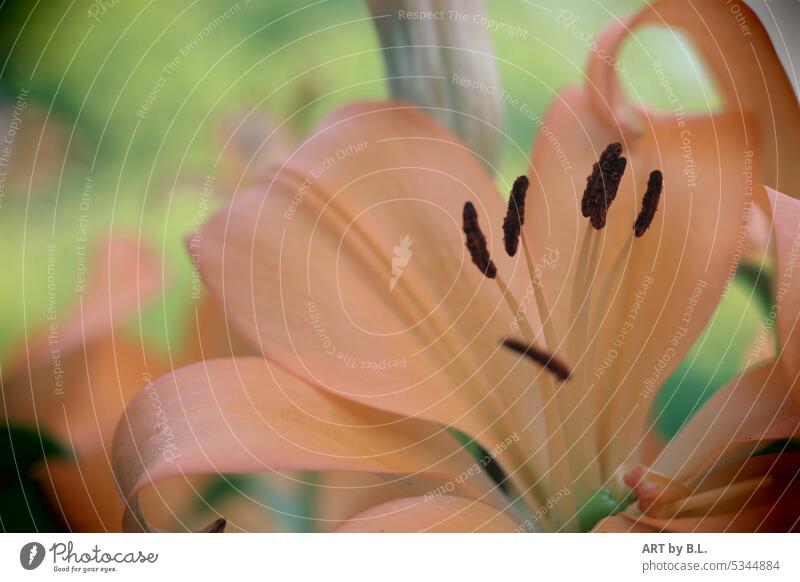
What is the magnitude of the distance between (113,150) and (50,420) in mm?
338

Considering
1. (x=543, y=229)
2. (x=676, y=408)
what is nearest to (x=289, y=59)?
(x=543, y=229)

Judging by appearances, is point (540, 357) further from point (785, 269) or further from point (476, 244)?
point (785, 269)

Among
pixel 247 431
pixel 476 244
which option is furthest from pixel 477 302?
pixel 247 431

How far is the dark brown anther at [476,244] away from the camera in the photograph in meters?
1.11

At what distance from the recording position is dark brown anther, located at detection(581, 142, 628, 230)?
3.70 feet

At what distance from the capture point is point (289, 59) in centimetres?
107

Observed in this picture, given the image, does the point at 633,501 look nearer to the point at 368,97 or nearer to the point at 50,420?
the point at 368,97

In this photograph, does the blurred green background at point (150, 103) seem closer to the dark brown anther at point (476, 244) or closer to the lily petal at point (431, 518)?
the dark brown anther at point (476, 244)

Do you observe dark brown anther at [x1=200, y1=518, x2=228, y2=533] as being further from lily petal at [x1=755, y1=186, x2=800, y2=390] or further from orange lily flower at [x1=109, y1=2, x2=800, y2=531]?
lily petal at [x1=755, y1=186, x2=800, y2=390]

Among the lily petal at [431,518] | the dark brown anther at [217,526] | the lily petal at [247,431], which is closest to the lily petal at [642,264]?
the lily petal at [431,518]

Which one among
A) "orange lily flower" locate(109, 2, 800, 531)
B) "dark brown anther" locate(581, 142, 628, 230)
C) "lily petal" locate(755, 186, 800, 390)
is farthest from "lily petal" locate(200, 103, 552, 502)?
"lily petal" locate(755, 186, 800, 390)

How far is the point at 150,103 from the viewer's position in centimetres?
106

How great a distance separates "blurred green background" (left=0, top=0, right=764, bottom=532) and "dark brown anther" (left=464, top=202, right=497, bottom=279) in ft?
0.64

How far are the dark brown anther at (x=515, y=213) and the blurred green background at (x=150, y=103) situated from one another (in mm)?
206
